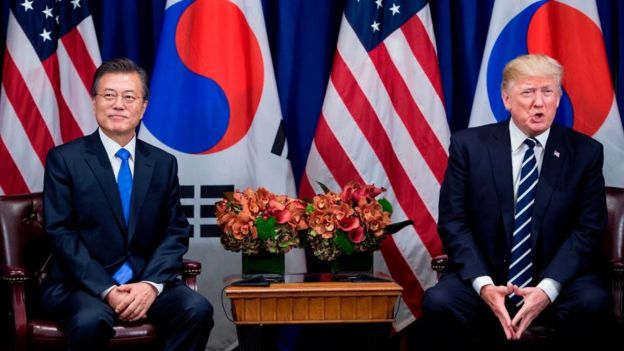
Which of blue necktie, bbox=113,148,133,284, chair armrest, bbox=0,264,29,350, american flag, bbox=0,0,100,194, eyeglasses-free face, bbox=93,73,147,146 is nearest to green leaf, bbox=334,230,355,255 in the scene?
blue necktie, bbox=113,148,133,284

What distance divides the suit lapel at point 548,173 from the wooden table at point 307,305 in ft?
2.24

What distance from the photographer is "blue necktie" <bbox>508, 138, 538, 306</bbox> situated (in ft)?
12.4

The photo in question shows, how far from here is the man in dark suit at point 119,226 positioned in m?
3.61

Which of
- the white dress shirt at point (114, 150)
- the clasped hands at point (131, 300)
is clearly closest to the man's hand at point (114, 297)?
the clasped hands at point (131, 300)

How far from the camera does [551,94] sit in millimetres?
3822

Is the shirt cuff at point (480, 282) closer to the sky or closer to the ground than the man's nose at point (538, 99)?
closer to the ground

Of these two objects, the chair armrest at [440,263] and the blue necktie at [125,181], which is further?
the chair armrest at [440,263]

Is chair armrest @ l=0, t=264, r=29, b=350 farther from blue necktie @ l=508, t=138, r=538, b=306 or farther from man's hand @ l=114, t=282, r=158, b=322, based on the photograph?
blue necktie @ l=508, t=138, r=538, b=306

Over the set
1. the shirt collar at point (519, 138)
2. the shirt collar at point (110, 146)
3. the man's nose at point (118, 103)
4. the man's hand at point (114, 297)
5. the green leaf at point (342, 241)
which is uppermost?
the man's nose at point (118, 103)

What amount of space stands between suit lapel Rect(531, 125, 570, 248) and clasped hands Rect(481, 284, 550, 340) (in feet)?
0.96

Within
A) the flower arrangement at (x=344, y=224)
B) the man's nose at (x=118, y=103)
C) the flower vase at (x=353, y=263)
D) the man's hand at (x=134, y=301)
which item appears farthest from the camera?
the flower vase at (x=353, y=263)

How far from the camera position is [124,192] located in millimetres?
3840

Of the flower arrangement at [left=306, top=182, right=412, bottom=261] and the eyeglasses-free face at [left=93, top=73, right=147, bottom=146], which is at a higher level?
the eyeglasses-free face at [left=93, top=73, right=147, bottom=146]

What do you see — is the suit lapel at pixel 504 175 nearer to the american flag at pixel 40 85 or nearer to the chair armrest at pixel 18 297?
the chair armrest at pixel 18 297
